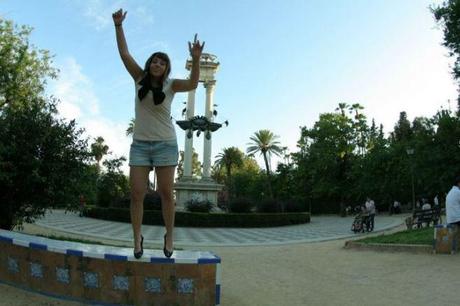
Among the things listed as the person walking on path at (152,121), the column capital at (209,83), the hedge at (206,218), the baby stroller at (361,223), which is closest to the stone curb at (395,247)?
the person walking on path at (152,121)

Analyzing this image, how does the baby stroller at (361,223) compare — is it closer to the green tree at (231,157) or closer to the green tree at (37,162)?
the green tree at (37,162)

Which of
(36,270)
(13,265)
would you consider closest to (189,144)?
(13,265)

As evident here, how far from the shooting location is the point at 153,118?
16.2 feet

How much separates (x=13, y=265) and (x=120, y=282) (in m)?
1.79

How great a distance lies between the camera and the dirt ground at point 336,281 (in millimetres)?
6434

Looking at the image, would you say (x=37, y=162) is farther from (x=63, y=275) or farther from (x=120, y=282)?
(x=120, y=282)

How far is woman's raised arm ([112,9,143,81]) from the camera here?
16.2 ft

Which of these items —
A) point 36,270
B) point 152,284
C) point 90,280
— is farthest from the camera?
point 36,270

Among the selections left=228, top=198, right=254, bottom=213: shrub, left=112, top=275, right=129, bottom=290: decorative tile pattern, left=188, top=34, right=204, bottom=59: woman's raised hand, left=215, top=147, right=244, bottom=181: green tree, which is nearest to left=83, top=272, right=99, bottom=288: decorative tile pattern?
left=112, top=275, right=129, bottom=290: decorative tile pattern

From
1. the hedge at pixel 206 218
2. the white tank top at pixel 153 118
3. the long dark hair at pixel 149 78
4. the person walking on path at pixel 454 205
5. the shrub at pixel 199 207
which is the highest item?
the long dark hair at pixel 149 78

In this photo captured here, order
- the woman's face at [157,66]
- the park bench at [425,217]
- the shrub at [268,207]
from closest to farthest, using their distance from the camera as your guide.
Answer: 1. the woman's face at [157,66]
2. the park bench at [425,217]
3. the shrub at [268,207]

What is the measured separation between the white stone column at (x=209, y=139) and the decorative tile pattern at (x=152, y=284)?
3554 centimetres

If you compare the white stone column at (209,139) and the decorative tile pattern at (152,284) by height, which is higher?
the white stone column at (209,139)

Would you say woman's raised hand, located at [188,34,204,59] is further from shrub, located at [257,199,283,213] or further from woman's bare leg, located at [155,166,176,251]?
shrub, located at [257,199,283,213]
